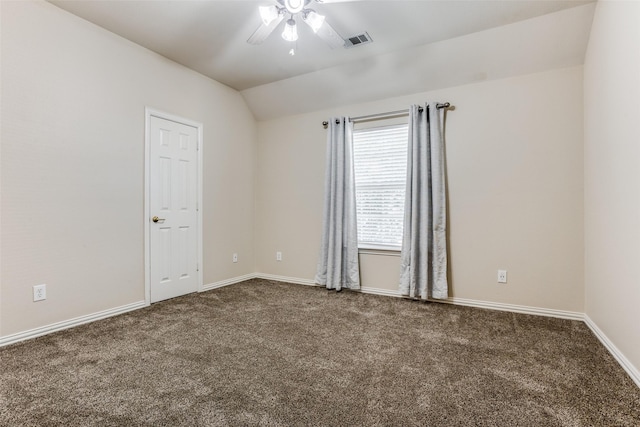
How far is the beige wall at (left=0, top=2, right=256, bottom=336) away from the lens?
7.76 feet

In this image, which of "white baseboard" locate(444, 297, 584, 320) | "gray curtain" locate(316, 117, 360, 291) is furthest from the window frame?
"white baseboard" locate(444, 297, 584, 320)

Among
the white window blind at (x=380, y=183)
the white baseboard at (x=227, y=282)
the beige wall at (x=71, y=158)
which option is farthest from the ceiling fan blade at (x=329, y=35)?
the white baseboard at (x=227, y=282)

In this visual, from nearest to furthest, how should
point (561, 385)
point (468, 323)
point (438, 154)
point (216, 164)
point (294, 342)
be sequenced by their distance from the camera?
point (561, 385), point (294, 342), point (468, 323), point (438, 154), point (216, 164)

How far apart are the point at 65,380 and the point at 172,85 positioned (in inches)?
118

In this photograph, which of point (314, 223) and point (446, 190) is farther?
point (314, 223)

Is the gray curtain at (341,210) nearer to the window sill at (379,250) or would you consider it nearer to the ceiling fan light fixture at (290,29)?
the window sill at (379,250)

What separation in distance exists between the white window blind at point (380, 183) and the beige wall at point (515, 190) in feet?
0.83

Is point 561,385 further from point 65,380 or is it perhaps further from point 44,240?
point 44,240

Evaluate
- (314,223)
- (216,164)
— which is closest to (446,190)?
(314,223)

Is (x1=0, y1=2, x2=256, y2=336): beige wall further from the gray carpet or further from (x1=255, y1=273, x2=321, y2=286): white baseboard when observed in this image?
(x1=255, y1=273, x2=321, y2=286): white baseboard

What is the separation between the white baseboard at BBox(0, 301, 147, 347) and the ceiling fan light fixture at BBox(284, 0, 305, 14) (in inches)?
121

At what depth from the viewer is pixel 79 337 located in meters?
2.44

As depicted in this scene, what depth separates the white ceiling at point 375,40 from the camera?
2547 mm

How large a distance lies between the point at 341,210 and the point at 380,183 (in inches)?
23.3
